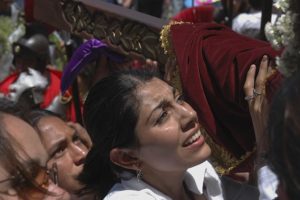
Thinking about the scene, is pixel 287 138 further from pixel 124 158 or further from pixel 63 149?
pixel 63 149

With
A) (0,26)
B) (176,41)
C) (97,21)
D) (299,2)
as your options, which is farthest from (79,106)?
(0,26)

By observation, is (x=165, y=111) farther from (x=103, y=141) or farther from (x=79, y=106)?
(x=79, y=106)

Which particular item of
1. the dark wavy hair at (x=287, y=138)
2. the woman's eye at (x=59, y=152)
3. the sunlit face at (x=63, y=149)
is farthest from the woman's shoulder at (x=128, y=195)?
the dark wavy hair at (x=287, y=138)

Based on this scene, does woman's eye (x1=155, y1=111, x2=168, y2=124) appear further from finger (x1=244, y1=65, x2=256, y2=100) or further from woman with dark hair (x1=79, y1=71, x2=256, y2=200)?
finger (x1=244, y1=65, x2=256, y2=100)

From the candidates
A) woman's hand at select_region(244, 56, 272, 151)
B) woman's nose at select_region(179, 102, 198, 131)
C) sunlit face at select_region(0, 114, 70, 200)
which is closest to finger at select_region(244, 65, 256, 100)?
woman's hand at select_region(244, 56, 272, 151)

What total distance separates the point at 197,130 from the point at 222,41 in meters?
0.26

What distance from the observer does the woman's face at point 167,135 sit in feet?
5.30

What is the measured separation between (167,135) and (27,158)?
16.7 inches

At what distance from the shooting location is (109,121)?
1.65m

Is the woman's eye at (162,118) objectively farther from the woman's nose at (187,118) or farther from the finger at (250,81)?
the finger at (250,81)

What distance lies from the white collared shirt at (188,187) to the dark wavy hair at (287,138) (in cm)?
65

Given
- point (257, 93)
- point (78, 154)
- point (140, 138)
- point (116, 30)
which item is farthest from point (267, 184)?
point (116, 30)

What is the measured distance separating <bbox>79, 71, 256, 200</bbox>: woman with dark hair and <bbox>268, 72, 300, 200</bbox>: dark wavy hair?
0.61 metres

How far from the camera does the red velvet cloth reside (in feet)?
5.49
